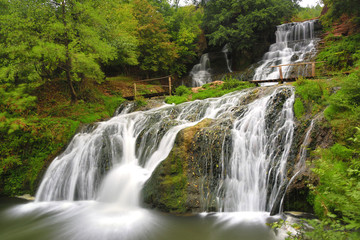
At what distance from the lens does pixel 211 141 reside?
249 inches

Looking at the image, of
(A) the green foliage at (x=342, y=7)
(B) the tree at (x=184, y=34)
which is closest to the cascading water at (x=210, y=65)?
(B) the tree at (x=184, y=34)

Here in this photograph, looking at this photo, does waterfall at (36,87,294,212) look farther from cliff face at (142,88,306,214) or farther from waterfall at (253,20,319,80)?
waterfall at (253,20,319,80)

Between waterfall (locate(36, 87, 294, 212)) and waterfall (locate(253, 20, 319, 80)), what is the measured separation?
25.6 ft

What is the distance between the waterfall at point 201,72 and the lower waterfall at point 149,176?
1204 centimetres

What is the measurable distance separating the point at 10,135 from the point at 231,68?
19.1 meters

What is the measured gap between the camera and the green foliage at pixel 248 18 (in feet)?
62.0

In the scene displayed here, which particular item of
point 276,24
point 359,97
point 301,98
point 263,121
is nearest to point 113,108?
point 263,121

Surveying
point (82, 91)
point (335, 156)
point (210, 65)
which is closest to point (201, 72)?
point (210, 65)

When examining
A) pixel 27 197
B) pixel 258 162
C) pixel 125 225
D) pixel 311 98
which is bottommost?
pixel 27 197

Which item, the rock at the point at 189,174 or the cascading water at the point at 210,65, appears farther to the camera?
the cascading water at the point at 210,65

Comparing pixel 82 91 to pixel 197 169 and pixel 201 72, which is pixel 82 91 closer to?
pixel 197 169

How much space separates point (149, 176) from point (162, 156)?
2.43ft

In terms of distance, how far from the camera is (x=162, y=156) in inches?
269

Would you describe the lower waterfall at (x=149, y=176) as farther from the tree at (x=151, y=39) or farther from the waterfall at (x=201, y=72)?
the waterfall at (x=201, y=72)
